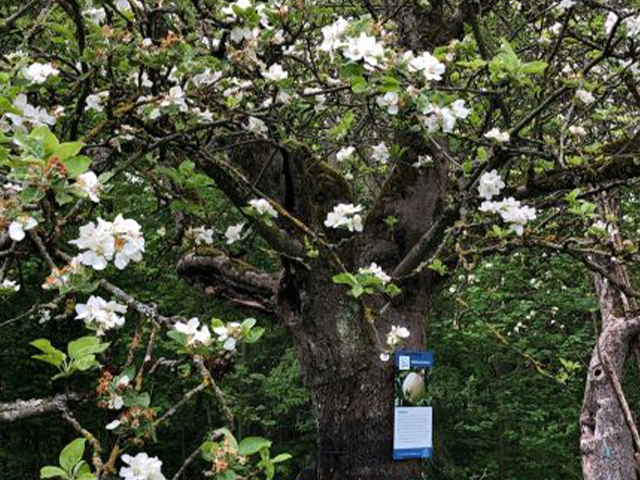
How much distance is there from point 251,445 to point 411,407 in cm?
251

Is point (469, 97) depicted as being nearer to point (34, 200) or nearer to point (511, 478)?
point (34, 200)

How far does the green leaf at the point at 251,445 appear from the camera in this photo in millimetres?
1359

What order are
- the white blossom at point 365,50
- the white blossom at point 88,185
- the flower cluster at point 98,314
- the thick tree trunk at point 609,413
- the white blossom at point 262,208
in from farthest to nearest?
1. the thick tree trunk at point 609,413
2. the white blossom at point 262,208
3. the white blossom at point 365,50
4. the flower cluster at point 98,314
5. the white blossom at point 88,185

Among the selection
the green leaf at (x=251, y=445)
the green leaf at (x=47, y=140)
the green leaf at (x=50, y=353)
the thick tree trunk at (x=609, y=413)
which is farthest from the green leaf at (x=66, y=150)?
the thick tree trunk at (x=609, y=413)

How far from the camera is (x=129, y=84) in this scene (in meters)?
2.41

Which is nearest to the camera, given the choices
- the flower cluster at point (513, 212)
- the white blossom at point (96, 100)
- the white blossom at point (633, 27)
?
the white blossom at point (96, 100)

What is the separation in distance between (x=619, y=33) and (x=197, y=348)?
2044mm

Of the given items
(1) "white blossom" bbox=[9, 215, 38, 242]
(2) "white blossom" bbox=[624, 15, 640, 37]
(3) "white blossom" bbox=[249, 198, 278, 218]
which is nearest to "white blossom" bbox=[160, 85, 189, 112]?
(3) "white blossom" bbox=[249, 198, 278, 218]

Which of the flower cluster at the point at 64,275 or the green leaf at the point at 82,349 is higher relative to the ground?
the flower cluster at the point at 64,275

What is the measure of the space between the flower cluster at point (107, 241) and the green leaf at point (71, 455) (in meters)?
0.31

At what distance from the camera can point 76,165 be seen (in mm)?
1269

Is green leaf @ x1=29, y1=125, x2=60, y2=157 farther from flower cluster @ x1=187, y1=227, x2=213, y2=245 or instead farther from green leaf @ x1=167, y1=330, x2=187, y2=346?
flower cluster @ x1=187, y1=227, x2=213, y2=245

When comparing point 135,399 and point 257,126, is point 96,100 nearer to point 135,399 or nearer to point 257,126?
point 257,126

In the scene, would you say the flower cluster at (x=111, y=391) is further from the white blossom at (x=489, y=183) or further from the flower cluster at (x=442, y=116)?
the white blossom at (x=489, y=183)
